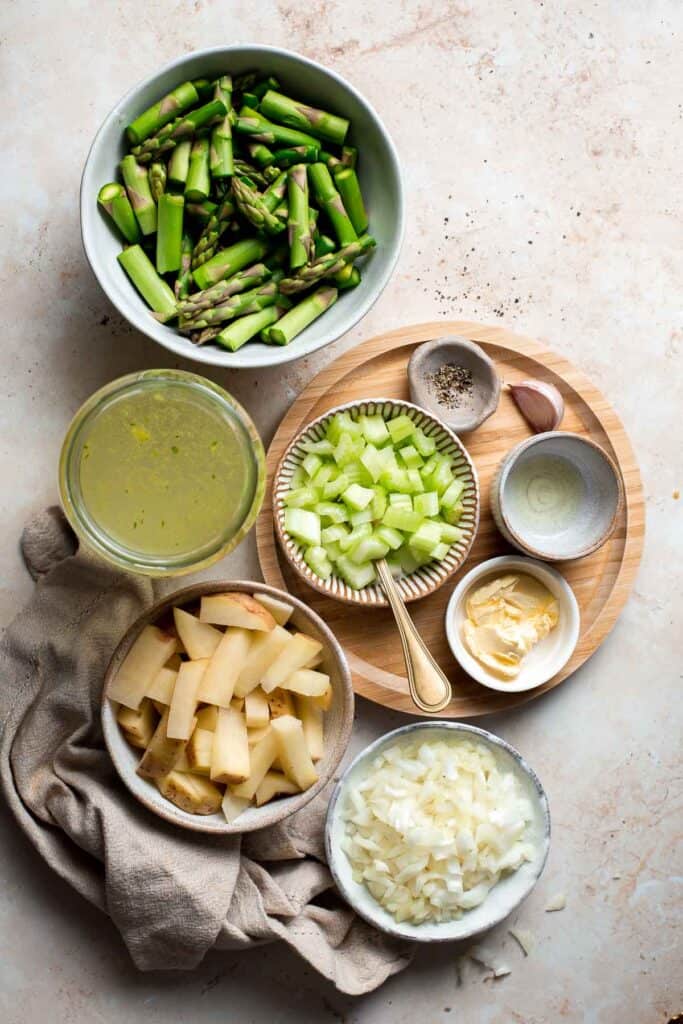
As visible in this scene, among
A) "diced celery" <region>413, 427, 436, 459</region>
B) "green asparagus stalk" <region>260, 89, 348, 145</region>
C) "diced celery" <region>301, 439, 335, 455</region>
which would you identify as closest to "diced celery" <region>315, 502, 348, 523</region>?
"diced celery" <region>301, 439, 335, 455</region>

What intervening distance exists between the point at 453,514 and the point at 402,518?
143mm

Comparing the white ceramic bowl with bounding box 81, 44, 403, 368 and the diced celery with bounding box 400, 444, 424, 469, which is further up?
the white ceramic bowl with bounding box 81, 44, 403, 368

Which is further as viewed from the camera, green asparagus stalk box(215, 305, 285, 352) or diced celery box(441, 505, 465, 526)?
diced celery box(441, 505, 465, 526)

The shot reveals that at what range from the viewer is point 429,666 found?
2266 mm

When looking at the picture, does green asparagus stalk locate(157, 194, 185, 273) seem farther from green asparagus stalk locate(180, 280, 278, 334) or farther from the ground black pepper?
the ground black pepper

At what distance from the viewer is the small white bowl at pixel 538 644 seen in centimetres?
232

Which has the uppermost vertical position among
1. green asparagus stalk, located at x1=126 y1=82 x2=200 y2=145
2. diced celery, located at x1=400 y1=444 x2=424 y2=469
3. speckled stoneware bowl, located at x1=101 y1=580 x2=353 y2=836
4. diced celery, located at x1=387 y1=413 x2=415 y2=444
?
green asparagus stalk, located at x1=126 y1=82 x2=200 y2=145

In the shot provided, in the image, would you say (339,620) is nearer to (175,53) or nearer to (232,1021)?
(232,1021)

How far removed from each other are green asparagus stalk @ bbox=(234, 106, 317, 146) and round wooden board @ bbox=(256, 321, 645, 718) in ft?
1.63

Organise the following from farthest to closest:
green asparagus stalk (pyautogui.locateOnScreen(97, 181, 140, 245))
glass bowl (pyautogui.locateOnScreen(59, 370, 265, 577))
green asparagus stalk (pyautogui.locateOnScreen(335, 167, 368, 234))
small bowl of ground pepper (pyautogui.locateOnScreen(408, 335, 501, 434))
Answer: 1. small bowl of ground pepper (pyautogui.locateOnScreen(408, 335, 501, 434))
2. green asparagus stalk (pyautogui.locateOnScreen(335, 167, 368, 234))
3. green asparagus stalk (pyautogui.locateOnScreen(97, 181, 140, 245))
4. glass bowl (pyautogui.locateOnScreen(59, 370, 265, 577))

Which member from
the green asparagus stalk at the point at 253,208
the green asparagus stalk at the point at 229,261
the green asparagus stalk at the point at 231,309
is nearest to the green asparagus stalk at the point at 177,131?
the green asparagus stalk at the point at 253,208

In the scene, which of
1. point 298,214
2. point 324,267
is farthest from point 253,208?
point 324,267

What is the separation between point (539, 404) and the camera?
7.68ft

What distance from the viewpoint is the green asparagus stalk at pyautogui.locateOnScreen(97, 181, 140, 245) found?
2102mm
